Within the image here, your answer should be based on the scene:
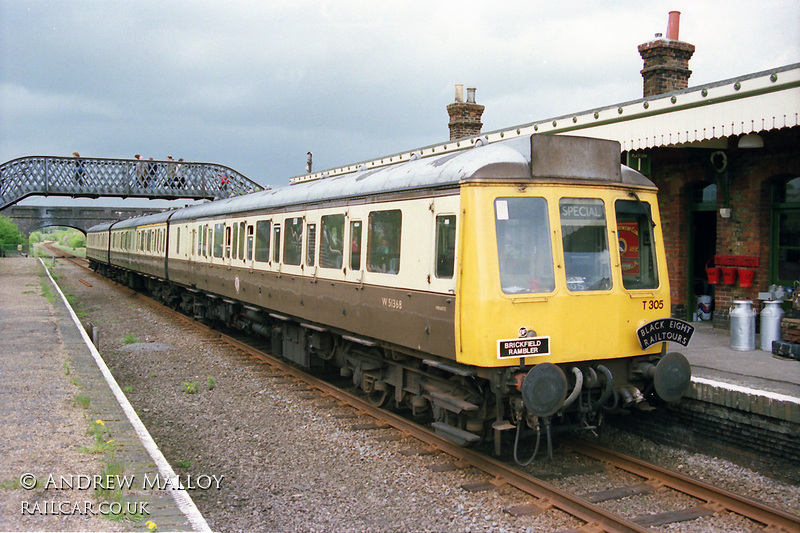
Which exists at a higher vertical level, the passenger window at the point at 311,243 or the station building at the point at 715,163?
the station building at the point at 715,163

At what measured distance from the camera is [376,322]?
25.3 feet

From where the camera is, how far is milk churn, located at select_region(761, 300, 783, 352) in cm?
948

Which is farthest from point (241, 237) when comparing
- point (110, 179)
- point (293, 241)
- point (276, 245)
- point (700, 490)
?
point (110, 179)

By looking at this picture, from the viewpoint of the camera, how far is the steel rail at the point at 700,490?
5.20 metres

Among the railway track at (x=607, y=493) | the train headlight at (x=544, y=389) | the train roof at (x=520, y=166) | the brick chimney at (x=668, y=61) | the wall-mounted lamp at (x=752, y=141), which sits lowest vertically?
the railway track at (x=607, y=493)

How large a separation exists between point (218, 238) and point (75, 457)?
30.1 ft

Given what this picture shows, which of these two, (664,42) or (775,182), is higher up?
(664,42)

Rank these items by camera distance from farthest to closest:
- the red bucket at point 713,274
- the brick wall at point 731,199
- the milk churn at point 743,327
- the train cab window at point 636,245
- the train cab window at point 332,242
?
A: the red bucket at point 713,274
the brick wall at point 731,199
the milk churn at point 743,327
the train cab window at point 332,242
the train cab window at point 636,245

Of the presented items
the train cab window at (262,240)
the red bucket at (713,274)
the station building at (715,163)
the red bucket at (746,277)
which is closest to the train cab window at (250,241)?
the train cab window at (262,240)

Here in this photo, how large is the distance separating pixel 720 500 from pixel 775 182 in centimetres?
660

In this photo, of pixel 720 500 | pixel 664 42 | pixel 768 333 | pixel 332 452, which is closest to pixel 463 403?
pixel 332 452

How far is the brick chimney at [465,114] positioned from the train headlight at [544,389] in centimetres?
1525

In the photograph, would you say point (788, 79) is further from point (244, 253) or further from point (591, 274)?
point (244, 253)

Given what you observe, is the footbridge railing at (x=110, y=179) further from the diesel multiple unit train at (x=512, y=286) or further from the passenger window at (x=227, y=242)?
the diesel multiple unit train at (x=512, y=286)
